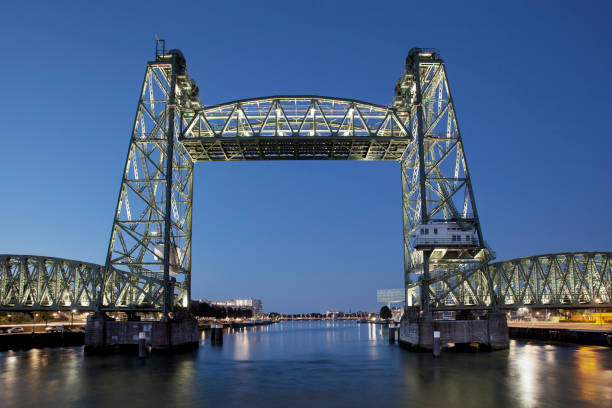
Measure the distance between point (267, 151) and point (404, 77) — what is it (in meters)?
12.2

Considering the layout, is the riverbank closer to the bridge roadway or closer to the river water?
the bridge roadway

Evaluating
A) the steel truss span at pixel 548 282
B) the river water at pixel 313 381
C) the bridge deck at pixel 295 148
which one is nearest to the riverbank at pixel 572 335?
the steel truss span at pixel 548 282

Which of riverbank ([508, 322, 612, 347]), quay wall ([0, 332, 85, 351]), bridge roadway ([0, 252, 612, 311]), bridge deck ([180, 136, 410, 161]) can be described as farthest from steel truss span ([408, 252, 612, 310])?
quay wall ([0, 332, 85, 351])

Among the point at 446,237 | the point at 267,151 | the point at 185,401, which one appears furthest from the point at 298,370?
the point at 267,151

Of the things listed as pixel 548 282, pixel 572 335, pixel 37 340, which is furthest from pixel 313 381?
pixel 572 335

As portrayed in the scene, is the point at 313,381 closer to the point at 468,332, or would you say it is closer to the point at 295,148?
the point at 468,332

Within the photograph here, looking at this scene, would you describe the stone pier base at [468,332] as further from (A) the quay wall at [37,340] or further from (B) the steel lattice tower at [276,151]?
(A) the quay wall at [37,340]

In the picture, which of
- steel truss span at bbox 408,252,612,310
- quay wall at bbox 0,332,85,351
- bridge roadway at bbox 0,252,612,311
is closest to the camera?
bridge roadway at bbox 0,252,612,311

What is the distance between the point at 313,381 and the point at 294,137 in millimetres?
19122

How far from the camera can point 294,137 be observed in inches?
1485

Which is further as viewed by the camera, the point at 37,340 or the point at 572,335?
the point at 572,335

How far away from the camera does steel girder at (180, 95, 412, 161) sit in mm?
38094

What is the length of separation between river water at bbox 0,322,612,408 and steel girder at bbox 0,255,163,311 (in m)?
3.69

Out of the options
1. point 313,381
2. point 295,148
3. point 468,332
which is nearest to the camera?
point 313,381
